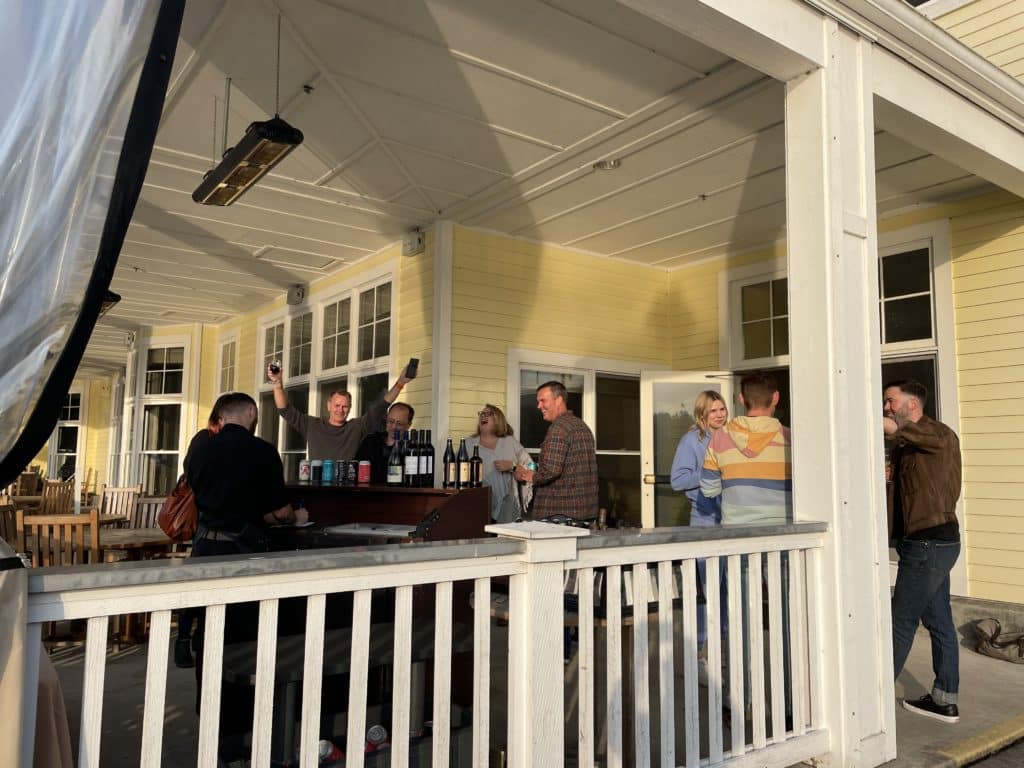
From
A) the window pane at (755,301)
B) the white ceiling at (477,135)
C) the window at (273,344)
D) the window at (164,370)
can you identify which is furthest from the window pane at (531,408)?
the window at (164,370)

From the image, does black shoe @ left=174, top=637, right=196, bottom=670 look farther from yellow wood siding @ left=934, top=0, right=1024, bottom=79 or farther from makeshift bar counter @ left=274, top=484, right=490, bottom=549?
yellow wood siding @ left=934, top=0, right=1024, bottom=79

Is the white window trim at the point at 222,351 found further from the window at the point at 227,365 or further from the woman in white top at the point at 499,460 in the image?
the woman in white top at the point at 499,460

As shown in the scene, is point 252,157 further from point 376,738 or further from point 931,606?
point 931,606

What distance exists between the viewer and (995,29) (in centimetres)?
521

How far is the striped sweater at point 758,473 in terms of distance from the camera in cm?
→ 335

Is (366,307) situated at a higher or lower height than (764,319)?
higher

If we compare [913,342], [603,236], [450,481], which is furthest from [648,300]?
[450,481]

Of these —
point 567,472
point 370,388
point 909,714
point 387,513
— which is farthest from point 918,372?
point 370,388

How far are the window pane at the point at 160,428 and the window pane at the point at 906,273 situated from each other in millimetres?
9000

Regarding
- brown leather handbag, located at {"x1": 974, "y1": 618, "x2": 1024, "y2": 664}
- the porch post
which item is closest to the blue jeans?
the porch post

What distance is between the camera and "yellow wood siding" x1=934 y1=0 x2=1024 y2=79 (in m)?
5.08

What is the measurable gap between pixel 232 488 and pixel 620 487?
448 cm

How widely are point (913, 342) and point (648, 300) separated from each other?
2.41 m

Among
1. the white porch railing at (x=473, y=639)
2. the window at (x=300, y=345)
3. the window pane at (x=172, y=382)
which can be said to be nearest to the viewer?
the white porch railing at (x=473, y=639)
